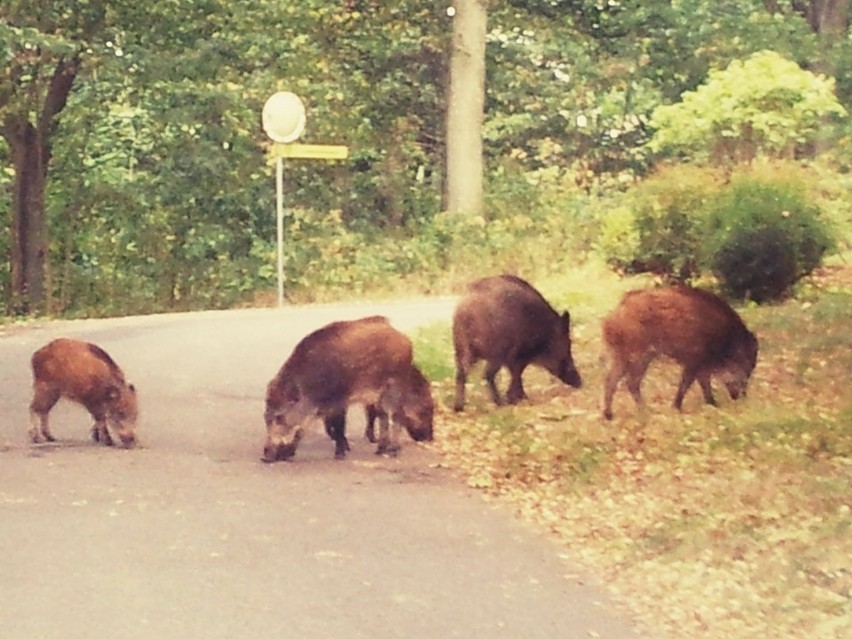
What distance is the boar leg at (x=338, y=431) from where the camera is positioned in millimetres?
10419

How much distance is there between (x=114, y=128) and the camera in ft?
99.4

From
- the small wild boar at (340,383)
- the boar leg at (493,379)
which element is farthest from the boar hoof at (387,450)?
the boar leg at (493,379)

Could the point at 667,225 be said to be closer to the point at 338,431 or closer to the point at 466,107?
the point at 466,107

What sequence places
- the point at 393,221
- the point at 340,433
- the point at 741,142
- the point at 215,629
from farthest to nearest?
the point at 393,221, the point at 741,142, the point at 340,433, the point at 215,629

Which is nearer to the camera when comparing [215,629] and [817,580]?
[215,629]

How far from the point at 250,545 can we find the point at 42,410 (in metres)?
3.59

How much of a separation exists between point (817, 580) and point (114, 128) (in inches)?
984

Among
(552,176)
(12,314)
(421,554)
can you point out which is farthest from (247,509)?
(552,176)

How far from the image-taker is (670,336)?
11617mm

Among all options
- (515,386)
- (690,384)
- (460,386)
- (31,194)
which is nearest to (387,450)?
(460,386)

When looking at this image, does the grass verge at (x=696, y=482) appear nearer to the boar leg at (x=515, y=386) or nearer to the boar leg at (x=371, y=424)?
the boar leg at (x=515, y=386)

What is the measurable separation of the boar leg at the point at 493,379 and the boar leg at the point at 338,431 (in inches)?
86.6

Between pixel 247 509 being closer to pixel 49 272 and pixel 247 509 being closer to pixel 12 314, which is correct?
pixel 12 314

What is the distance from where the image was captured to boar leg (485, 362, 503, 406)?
12477mm
